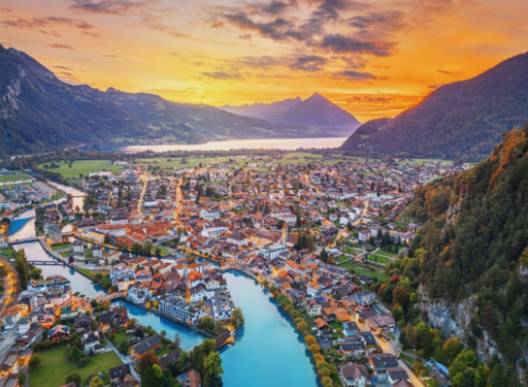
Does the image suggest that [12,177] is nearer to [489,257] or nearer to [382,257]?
[382,257]

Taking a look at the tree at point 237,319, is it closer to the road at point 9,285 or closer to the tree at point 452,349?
the tree at point 452,349

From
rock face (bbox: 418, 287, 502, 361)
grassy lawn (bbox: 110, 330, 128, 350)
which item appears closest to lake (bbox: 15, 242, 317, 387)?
grassy lawn (bbox: 110, 330, 128, 350)

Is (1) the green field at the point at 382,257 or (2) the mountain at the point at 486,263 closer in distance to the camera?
(2) the mountain at the point at 486,263

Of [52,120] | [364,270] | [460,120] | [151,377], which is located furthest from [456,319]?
[52,120]

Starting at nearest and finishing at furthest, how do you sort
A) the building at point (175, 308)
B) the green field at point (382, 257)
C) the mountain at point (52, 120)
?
the building at point (175, 308) → the green field at point (382, 257) → the mountain at point (52, 120)

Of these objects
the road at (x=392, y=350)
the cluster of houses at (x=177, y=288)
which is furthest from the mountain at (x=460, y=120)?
the cluster of houses at (x=177, y=288)

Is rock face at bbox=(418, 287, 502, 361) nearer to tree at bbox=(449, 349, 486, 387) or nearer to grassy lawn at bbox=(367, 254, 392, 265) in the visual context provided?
tree at bbox=(449, 349, 486, 387)

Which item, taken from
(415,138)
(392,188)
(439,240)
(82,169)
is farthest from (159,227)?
(415,138)
